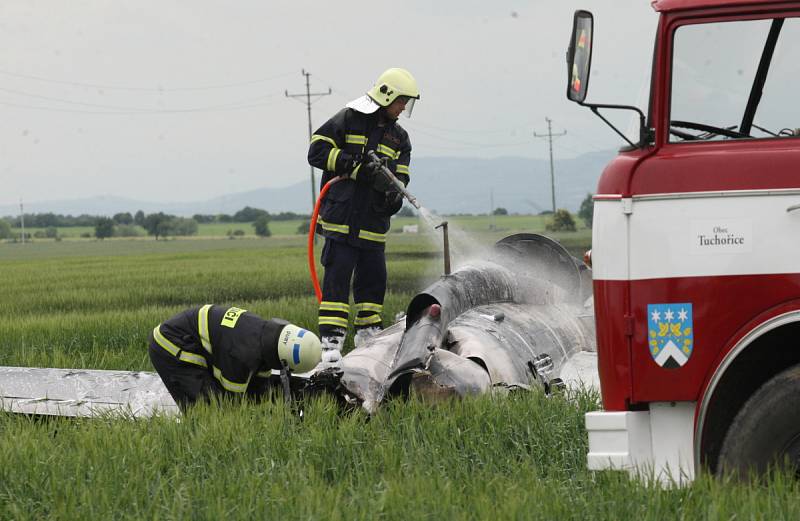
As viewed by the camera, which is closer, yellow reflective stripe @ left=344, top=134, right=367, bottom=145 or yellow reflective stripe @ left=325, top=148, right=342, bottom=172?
yellow reflective stripe @ left=325, top=148, right=342, bottom=172

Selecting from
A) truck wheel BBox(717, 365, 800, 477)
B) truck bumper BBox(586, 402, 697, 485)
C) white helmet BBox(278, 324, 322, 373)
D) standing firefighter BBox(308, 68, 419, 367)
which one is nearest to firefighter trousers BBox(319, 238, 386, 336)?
standing firefighter BBox(308, 68, 419, 367)

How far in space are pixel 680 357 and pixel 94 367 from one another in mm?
6464

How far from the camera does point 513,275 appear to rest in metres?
9.30

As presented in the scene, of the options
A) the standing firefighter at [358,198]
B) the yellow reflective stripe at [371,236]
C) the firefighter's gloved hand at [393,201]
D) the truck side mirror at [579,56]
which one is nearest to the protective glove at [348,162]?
the standing firefighter at [358,198]

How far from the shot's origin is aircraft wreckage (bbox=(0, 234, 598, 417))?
704 cm

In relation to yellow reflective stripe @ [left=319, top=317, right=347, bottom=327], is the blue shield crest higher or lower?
higher

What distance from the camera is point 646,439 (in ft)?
15.6

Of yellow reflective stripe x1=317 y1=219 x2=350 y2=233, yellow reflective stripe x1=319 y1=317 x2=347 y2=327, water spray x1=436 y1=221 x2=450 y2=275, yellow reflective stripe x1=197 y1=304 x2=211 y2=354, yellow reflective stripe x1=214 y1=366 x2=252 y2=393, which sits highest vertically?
yellow reflective stripe x1=317 y1=219 x2=350 y2=233

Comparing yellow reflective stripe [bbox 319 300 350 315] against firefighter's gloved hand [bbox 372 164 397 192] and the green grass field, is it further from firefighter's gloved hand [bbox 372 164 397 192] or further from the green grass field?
the green grass field

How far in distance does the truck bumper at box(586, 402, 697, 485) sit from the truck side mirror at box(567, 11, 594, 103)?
4.57 feet

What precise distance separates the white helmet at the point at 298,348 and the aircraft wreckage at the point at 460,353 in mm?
187

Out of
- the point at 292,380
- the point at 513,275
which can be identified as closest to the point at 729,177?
the point at 292,380

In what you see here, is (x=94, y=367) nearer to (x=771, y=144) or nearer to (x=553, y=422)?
(x=553, y=422)

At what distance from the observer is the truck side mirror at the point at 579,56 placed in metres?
4.43
